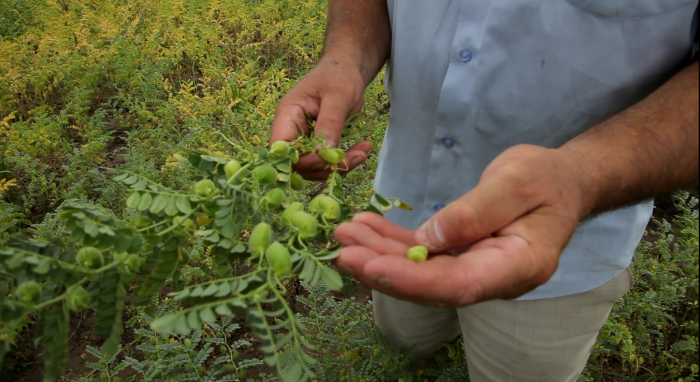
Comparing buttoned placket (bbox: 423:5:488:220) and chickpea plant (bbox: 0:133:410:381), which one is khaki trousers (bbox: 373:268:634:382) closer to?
buttoned placket (bbox: 423:5:488:220)

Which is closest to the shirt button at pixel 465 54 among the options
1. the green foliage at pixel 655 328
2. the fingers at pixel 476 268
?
the fingers at pixel 476 268

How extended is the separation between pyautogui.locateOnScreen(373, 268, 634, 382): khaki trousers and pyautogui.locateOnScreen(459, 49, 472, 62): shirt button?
723mm

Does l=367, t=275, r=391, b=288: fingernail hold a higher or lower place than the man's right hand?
lower

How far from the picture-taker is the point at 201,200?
1.19 m

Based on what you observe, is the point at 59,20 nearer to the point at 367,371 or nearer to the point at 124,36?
the point at 124,36

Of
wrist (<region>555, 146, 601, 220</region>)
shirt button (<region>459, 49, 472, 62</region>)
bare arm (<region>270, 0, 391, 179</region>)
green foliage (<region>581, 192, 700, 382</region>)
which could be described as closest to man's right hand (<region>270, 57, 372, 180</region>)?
bare arm (<region>270, 0, 391, 179</region>)

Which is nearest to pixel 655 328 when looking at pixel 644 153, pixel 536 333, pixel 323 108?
pixel 536 333

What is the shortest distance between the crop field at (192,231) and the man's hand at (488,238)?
0.31ft

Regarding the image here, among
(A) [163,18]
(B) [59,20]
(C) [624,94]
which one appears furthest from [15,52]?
(C) [624,94]

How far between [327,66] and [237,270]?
4.89 feet

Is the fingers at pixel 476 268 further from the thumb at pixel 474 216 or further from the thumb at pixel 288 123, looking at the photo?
the thumb at pixel 288 123

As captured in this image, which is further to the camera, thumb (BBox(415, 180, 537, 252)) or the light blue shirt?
the light blue shirt

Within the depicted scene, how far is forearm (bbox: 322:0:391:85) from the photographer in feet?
5.75

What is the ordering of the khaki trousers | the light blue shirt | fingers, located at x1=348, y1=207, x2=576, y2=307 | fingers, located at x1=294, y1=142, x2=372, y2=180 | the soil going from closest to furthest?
fingers, located at x1=348, y1=207, x2=576, y2=307 → the light blue shirt → fingers, located at x1=294, y1=142, x2=372, y2=180 → the khaki trousers → the soil
